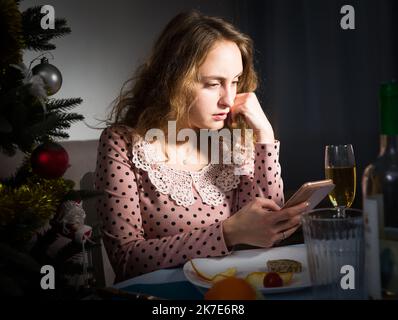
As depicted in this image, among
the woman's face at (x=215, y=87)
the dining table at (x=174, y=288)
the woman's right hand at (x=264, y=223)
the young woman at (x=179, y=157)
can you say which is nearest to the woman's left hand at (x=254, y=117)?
the young woman at (x=179, y=157)

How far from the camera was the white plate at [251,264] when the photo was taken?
0.93 meters

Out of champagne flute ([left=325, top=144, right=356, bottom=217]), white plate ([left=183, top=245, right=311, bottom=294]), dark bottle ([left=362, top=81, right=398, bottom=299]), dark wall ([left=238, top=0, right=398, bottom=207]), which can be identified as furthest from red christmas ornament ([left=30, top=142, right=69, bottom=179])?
dark wall ([left=238, top=0, right=398, bottom=207])

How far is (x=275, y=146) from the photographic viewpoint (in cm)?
174

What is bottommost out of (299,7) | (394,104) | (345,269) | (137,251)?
(137,251)

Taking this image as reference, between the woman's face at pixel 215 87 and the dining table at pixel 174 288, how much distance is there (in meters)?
0.62

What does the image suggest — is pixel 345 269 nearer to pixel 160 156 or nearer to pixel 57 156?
pixel 57 156

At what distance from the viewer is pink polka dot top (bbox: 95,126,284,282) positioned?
1359 millimetres

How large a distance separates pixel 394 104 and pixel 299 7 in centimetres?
264

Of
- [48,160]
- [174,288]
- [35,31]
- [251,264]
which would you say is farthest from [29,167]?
[251,264]

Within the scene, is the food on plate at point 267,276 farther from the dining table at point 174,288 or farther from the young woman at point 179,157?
the young woman at point 179,157

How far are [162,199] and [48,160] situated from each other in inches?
26.4

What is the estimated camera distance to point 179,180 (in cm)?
163

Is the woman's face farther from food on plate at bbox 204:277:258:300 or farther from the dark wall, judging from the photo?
the dark wall
